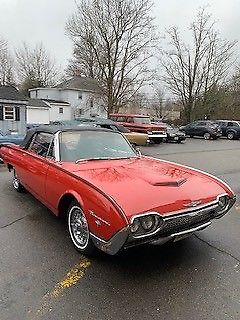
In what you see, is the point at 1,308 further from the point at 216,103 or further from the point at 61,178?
the point at 216,103

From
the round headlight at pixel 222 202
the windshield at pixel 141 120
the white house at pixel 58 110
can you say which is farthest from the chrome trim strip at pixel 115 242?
the white house at pixel 58 110

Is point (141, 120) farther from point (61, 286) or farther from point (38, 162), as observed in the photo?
point (61, 286)

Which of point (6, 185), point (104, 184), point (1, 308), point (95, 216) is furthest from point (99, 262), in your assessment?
point (6, 185)

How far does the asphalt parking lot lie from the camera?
2.72 m

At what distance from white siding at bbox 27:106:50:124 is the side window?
3137 centimetres

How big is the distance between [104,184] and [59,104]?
4500cm

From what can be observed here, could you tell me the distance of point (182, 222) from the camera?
3.29 m

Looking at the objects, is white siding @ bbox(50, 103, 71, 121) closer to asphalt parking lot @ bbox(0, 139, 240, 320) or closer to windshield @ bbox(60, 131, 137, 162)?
windshield @ bbox(60, 131, 137, 162)

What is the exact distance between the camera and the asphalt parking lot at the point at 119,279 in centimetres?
272

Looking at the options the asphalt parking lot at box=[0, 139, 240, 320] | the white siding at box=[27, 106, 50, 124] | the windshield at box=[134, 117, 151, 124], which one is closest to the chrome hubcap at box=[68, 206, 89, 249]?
the asphalt parking lot at box=[0, 139, 240, 320]

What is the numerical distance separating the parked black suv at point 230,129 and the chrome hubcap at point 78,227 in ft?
91.2

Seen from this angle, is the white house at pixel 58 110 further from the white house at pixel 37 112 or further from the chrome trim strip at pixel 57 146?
the chrome trim strip at pixel 57 146

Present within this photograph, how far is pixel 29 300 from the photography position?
2871mm

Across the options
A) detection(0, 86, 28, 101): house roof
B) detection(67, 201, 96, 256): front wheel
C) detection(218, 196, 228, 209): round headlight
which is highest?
detection(0, 86, 28, 101): house roof
